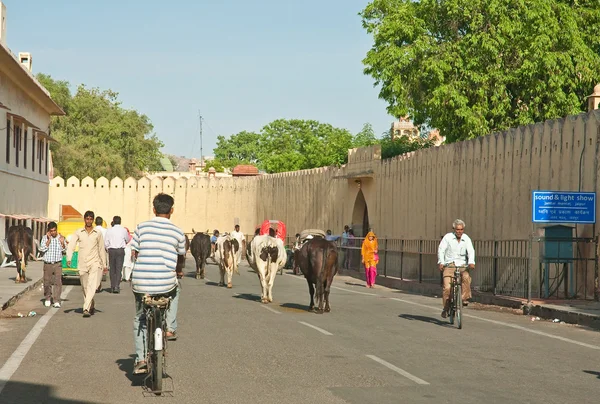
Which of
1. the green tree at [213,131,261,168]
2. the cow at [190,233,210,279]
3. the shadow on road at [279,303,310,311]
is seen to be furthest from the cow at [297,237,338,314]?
the green tree at [213,131,261,168]

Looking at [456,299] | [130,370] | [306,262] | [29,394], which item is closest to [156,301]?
[29,394]

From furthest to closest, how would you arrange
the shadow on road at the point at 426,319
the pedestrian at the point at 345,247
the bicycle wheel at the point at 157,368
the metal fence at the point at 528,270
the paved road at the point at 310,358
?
the pedestrian at the point at 345,247
the metal fence at the point at 528,270
the shadow on road at the point at 426,319
the paved road at the point at 310,358
the bicycle wheel at the point at 157,368

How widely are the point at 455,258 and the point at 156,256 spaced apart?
843 centimetres

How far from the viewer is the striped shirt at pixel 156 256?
33.5 feet

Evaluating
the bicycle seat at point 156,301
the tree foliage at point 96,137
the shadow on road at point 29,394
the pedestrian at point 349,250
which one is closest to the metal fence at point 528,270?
the pedestrian at point 349,250

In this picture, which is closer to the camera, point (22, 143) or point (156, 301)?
point (156, 301)

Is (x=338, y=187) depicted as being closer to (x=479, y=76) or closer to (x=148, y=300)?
(x=479, y=76)

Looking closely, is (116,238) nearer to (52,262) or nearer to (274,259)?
(52,262)

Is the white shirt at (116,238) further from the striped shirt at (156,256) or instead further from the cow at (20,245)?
the striped shirt at (156,256)

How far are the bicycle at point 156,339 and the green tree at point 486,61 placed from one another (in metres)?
31.6

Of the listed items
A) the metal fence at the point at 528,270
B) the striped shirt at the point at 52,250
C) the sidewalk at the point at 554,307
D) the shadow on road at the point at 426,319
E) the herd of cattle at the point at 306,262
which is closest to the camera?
the shadow on road at the point at 426,319

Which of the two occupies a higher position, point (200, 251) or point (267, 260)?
point (267, 260)

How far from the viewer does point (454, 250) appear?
1777cm

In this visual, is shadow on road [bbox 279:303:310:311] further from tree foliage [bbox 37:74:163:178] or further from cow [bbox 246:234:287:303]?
tree foliage [bbox 37:74:163:178]
